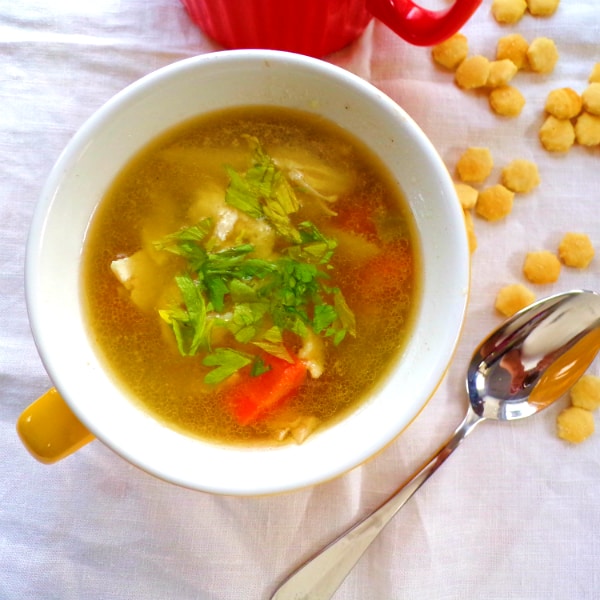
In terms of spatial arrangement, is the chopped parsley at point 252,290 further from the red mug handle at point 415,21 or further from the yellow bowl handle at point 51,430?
the red mug handle at point 415,21

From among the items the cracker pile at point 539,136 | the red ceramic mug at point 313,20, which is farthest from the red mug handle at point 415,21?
the cracker pile at point 539,136

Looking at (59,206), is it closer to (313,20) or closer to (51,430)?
(51,430)

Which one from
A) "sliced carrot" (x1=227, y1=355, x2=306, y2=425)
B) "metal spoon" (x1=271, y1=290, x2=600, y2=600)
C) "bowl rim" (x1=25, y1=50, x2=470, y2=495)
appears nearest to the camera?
"bowl rim" (x1=25, y1=50, x2=470, y2=495)

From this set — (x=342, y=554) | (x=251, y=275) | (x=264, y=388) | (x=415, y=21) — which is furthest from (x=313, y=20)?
(x=342, y=554)

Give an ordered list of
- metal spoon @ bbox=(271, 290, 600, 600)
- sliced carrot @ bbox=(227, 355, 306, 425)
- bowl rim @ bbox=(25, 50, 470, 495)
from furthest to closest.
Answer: metal spoon @ bbox=(271, 290, 600, 600) → sliced carrot @ bbox=(227, 355, 306, 425) → bowl rim @ bbox=(25, 50, 470, 495)

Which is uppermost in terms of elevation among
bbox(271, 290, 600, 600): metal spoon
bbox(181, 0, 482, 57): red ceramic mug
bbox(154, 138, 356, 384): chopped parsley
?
bbox(181, 0, 482, 57): red ceramic mug

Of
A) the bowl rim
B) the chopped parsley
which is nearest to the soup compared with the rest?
the chopped parsley

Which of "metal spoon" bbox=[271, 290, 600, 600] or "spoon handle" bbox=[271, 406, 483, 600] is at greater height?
"metal spoon" bbox=[271, 290, 600, 600]

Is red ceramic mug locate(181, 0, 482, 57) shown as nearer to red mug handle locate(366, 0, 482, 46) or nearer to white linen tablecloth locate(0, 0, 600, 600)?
red mug handle locate(366, 0, 482, 46)
